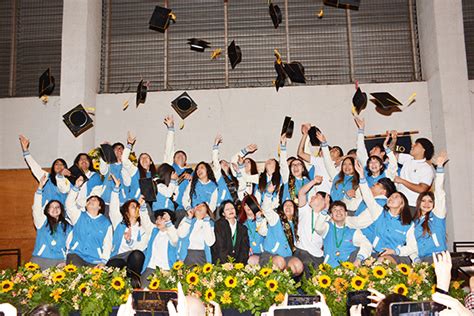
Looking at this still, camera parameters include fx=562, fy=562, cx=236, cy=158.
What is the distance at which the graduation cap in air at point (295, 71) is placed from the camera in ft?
27.6

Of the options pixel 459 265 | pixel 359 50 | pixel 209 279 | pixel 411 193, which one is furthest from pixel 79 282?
pixel 359 50

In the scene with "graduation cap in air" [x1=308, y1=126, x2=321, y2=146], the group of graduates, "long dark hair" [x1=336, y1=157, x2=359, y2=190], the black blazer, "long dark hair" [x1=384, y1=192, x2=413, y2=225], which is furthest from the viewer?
"graduation cap in air" [x1=308, y1=126, x2=321, y2=146]

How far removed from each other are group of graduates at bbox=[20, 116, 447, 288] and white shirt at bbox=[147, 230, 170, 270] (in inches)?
0.4

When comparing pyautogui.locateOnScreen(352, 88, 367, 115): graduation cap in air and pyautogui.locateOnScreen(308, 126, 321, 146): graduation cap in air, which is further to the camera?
pyautogui.locateOnScreen(352, 88, 367, 115): graduation cap in air

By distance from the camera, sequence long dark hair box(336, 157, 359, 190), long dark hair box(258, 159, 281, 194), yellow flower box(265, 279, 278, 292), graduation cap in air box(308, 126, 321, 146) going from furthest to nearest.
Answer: graduation cap in air box(308, 126, 321, 146) → long dark hair box(258, 159, 281, 194) → long dark hair box(336, 157, 359, 190) → yellow flower box(265, 279, 278, 292)

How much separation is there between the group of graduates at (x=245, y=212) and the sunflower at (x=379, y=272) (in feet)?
3.41

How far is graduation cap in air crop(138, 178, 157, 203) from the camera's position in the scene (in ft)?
21.6

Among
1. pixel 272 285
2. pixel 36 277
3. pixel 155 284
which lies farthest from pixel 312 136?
pixel 36 277

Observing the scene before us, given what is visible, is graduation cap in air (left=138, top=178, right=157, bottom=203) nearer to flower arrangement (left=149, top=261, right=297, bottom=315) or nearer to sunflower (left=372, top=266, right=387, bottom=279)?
flower arrangement (left=149, top=261, right=297, bottom=315)

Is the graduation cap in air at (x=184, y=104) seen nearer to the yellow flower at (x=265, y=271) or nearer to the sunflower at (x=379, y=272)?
the yellow flower at (x=265, y=271)

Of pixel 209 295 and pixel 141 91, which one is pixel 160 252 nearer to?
pixel 209 295

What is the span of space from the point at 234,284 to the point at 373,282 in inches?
43.9

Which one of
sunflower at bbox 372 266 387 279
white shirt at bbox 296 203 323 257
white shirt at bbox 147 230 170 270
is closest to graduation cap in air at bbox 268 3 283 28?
white shirt at bbox 296 203 323 257

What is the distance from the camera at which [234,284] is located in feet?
14.9
